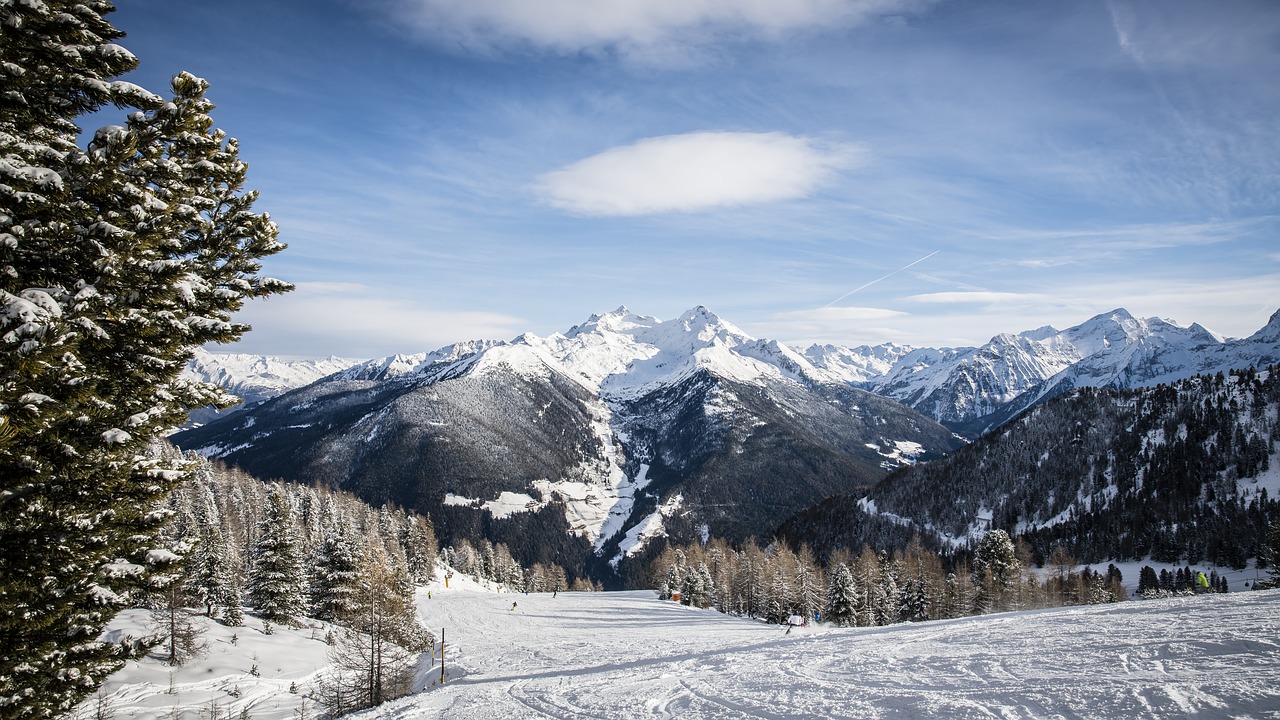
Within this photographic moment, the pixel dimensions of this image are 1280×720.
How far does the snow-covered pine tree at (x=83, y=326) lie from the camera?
23.2 ft

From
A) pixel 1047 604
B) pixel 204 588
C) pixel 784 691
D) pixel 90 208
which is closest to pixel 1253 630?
pixel 784 691

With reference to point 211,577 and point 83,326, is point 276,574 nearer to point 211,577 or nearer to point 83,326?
point 211,577

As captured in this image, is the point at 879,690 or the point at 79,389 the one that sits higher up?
the point at 79,389

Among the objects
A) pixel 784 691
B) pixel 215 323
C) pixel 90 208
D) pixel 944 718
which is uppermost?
pixel 90 208

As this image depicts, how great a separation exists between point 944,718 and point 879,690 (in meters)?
3.39

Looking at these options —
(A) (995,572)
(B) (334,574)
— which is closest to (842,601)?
(A) (995,572)

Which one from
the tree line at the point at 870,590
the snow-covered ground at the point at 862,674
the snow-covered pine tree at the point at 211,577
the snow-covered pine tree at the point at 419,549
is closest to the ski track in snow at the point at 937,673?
the snow-covered ground at the point at 862,674

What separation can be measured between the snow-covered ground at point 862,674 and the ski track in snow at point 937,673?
0.21 ft

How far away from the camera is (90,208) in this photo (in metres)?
7.68

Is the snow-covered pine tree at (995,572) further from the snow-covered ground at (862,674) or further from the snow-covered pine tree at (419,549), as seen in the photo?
the snow-covered pine tree at (419,549)

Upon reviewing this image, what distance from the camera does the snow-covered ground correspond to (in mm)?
12719

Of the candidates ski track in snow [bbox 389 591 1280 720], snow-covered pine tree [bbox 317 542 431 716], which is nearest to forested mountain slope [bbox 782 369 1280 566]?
ski track in snow [bbox 389 591 1280 720]

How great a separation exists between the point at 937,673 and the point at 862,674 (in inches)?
83.2

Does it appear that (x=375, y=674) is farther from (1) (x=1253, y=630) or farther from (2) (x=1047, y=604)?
(2) (x=1047, y=604)
